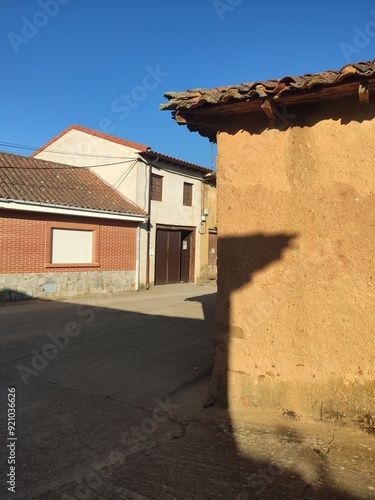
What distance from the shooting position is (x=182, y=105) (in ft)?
13.8

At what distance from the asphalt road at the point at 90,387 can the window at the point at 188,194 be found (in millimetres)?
10836

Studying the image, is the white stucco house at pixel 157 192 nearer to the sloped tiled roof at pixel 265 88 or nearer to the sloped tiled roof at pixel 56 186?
the sloped tiled roof at pixel 56 186

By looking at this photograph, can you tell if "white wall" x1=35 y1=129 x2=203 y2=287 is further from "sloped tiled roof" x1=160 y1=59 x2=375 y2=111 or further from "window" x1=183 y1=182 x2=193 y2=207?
"sloped tiled roof" x1=160 y1=59 x2=375 y2=111

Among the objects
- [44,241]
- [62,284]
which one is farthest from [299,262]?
[62,284]

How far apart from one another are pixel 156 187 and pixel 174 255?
3.58 meters

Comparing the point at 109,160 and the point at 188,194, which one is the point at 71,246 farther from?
the point at 188,194

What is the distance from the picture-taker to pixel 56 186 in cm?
1497

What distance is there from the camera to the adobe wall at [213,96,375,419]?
3754mm

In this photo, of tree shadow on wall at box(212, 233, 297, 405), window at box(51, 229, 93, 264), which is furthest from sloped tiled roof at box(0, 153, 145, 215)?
tree shadow on wall at box(212, 233, 297, 405)

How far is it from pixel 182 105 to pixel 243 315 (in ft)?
7.58

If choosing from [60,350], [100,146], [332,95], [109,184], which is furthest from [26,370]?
[100,146]

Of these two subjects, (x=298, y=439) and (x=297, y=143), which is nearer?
(x=298, y=439)

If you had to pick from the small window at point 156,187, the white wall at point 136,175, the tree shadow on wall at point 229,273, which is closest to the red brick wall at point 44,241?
the white wall at point 136,175

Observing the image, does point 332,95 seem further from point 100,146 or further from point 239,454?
point 100,146
